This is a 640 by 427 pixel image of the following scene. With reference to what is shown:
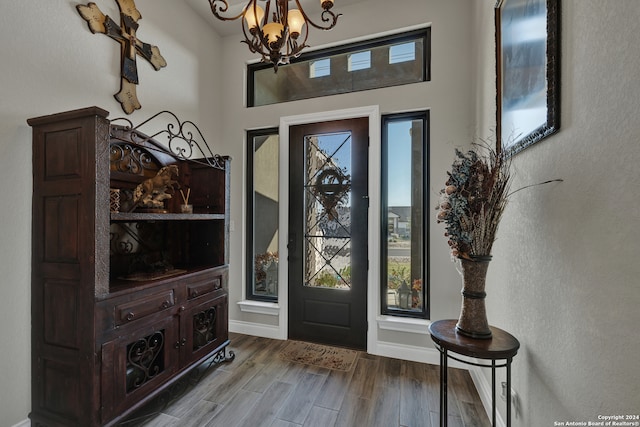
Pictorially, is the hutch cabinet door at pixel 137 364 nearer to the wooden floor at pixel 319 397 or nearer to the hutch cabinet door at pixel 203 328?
the hutch cabinet door at pixel 203 328

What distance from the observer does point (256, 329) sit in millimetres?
3107

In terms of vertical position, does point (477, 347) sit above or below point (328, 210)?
below

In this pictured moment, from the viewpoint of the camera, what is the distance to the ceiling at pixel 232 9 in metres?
2.82

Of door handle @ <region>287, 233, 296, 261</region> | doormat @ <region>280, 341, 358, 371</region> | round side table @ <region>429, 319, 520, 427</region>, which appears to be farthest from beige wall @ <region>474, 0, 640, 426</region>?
door handle @ <region>287, 233, 296, 261</region>

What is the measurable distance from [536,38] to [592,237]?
0.95m

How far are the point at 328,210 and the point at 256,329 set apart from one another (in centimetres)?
157

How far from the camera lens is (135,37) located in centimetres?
231

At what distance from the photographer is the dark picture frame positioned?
3.64 feet

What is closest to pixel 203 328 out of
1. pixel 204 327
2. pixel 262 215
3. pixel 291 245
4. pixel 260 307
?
pixel 204 327

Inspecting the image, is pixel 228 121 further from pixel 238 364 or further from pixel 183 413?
pixel 183 413

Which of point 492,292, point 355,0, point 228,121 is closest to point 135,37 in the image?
point 228,121

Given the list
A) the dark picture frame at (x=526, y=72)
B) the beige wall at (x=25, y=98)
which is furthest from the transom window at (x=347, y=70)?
the beige wall at (x=25, y=98)

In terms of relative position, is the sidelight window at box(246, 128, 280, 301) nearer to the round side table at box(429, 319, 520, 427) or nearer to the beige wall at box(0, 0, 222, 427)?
the beige wall at box(0, 0, 222, 427)

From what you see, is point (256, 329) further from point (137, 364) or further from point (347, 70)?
point (347, 70)
